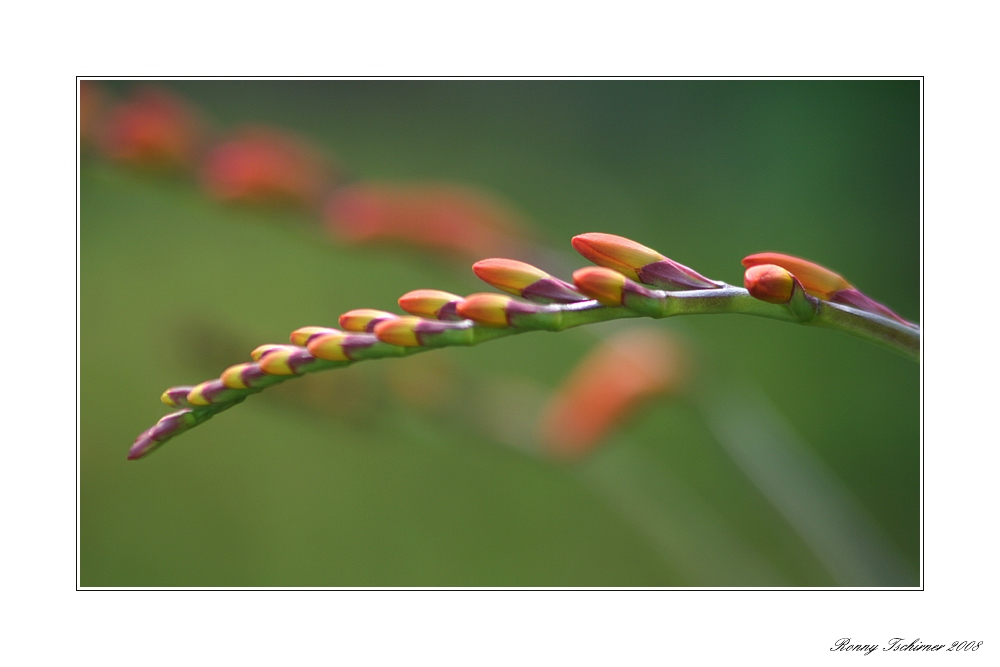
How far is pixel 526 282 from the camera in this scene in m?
0.36

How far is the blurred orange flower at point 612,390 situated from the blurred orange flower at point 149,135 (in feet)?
1.66

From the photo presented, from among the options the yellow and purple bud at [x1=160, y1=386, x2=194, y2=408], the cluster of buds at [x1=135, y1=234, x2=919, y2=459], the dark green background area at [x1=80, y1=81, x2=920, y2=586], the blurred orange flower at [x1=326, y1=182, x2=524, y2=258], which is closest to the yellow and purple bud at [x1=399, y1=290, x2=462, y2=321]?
the cluster of buds at [x1=135, y1=234, x2=919, y2=459]

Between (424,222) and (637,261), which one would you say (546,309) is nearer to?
(637,261)

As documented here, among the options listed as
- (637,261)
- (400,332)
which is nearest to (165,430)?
(400,332)

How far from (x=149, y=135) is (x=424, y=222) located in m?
0.31

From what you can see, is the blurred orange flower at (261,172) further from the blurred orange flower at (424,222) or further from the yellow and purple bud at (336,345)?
the yellow and purple bud at (336,345)

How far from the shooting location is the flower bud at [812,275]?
0.36 meters

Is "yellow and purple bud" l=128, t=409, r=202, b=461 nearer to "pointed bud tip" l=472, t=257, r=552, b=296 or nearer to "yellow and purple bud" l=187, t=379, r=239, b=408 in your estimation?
"yellow and purple bud" l=187, t=379, r=239, b=408

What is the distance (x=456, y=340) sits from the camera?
0.33m

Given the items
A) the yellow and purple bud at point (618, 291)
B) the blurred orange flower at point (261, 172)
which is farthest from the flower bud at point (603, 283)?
the blurred orange flower at point (261, 172)

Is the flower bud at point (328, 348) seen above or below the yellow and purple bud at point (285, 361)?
above

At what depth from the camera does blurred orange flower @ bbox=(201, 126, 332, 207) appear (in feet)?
2.80
